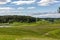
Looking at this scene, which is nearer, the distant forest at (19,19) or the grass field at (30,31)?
the grass field at (30,31)

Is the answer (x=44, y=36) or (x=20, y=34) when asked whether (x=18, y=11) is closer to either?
(x=20, y=34)

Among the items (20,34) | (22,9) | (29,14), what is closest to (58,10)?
(29,14)

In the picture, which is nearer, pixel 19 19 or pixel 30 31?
pixel 30 31

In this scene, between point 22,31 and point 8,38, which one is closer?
point 8,38

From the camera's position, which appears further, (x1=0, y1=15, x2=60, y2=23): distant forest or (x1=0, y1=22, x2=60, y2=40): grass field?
(x1=0, y1=15, x2=60, y2=23): distant forest

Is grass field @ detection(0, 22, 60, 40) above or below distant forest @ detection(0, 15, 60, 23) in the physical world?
below

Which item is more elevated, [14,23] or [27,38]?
[14,23]

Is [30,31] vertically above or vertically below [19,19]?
below

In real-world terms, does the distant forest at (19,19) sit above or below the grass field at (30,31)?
above
